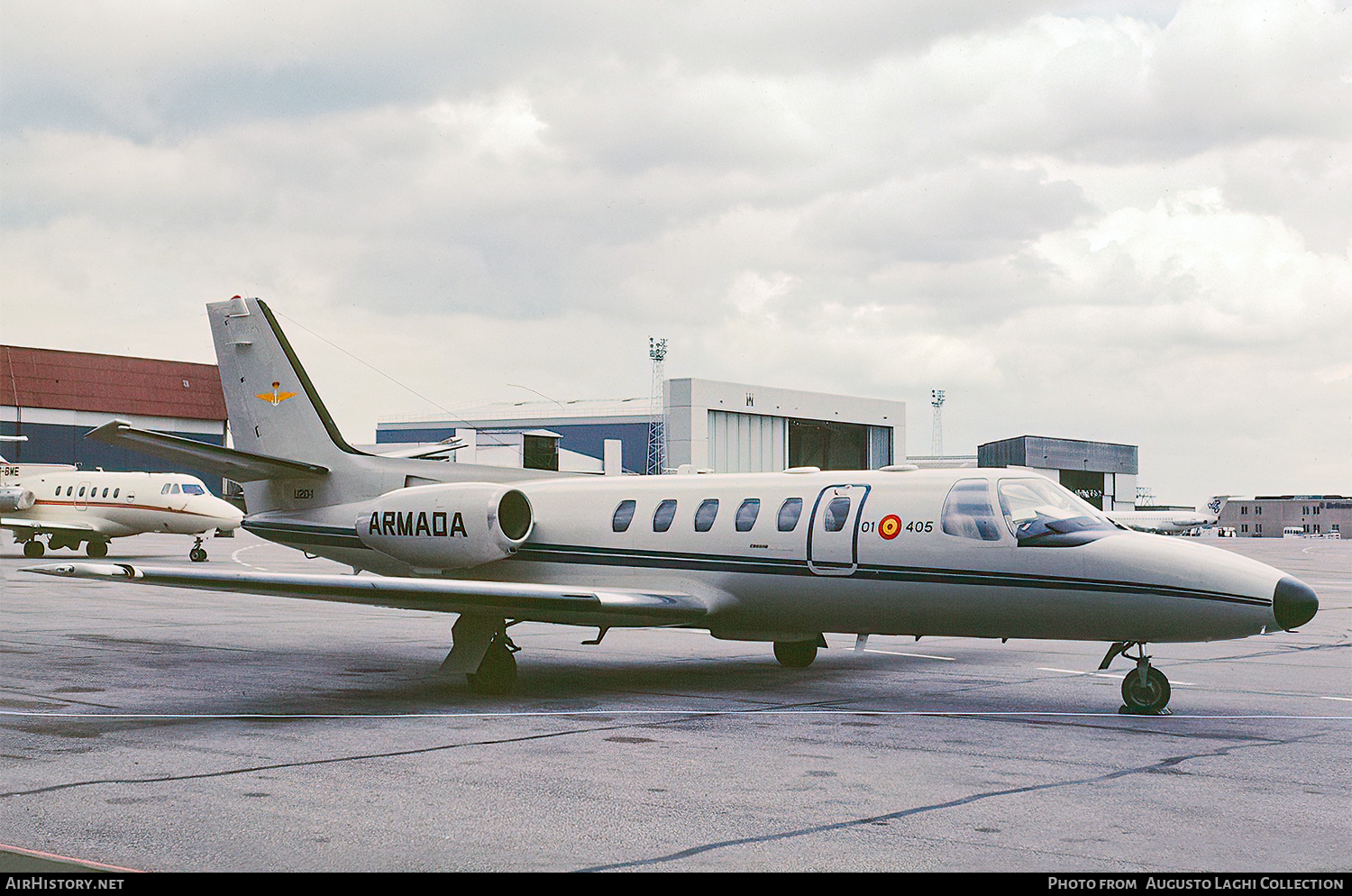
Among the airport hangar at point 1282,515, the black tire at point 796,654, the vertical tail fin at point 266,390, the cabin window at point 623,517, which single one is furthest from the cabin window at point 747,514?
the airport hangar at point 1282,515

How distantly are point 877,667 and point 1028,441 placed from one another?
102m

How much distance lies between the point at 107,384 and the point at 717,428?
39.3 m

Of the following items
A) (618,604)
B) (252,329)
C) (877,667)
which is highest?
(252,329)

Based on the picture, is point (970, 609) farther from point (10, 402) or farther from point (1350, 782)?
point (10, 402)

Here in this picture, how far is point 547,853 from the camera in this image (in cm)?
651

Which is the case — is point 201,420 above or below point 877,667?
above

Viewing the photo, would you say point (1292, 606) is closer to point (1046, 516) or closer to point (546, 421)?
point (1046, 516)

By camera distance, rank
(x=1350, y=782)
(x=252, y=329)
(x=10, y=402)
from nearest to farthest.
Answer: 1. (x=1350, y=782)
2. (x=252, y=329)
3. (x=10, y=402)

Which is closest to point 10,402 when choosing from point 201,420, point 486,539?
point 201,420

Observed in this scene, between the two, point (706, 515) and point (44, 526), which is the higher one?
point (706, 515)

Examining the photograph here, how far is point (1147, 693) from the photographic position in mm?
11812

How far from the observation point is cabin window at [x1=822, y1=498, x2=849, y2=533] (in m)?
13.0

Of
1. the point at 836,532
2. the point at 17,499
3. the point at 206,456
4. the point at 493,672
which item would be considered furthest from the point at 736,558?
the point at 17,499

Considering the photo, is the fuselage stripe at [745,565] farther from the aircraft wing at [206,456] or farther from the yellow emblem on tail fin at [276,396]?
the yellow emblem on tail fin at [276,396]
